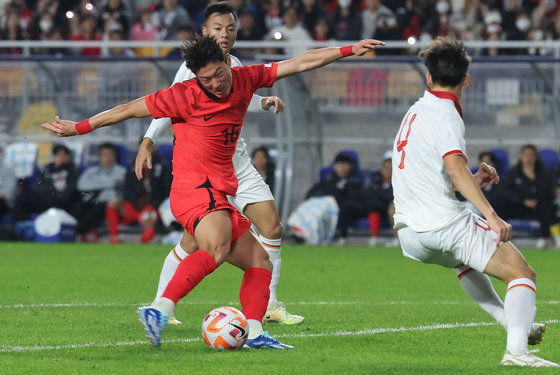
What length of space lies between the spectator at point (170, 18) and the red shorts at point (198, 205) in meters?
13.3

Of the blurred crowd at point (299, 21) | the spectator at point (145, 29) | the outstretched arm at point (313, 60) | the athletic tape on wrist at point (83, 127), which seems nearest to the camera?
the athletic tape on wrist at point (83, 127)

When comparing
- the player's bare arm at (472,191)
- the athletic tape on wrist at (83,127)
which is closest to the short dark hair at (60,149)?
the athletic tape on wrist at (83,127)

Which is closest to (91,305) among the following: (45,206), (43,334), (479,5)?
(43,334)

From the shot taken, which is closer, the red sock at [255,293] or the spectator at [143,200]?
the red sock at [255,293]

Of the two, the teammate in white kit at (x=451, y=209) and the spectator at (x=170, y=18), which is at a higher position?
the spectator at (x=170, y=18)

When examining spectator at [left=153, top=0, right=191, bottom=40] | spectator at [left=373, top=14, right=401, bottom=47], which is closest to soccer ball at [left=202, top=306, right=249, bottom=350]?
spectator at [left=373, top=14, right=401, bottom=47]

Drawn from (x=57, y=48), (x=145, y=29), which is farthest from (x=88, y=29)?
(x=145, y=29)

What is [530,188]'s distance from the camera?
53.8ft

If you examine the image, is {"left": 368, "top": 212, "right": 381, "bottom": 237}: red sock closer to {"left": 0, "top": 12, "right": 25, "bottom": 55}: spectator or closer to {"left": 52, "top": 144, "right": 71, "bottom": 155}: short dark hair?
{"left": 52, "top": 144, "right": 71, "bottom": 155}: short dark hair

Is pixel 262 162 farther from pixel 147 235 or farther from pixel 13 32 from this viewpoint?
pixel 13 32

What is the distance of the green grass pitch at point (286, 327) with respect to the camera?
20.9 ft

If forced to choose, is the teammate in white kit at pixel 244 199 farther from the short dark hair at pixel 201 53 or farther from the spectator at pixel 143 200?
the spectator at pixel 143 200

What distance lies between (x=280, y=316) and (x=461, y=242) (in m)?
2.58

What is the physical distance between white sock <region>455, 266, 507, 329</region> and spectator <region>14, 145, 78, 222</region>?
36.3ft
